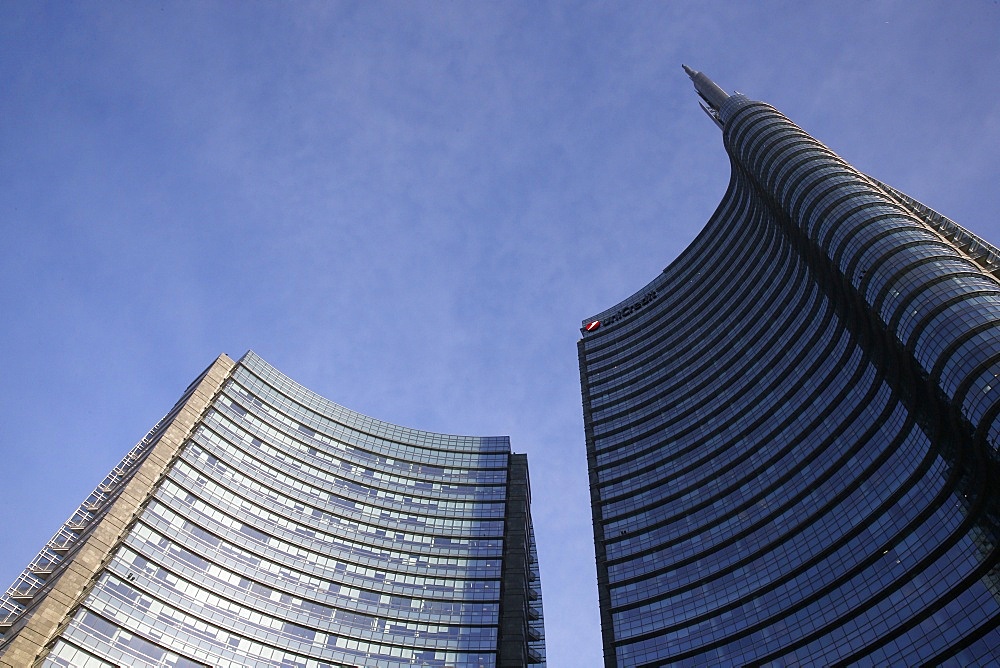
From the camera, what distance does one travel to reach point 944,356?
63.5 m

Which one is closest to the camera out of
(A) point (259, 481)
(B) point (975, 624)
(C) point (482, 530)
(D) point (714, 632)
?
(B) point (975, 624)

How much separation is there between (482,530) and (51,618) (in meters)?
54.4

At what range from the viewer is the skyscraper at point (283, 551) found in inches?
2928

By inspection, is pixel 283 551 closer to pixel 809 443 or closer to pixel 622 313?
pixel 809 443

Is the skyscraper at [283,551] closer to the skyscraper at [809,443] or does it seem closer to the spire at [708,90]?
the skyscraper at [809,443]

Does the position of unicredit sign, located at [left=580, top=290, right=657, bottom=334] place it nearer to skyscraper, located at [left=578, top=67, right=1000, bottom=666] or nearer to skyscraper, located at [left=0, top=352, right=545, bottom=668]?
skyscraper, located at [left=578, top=67, right=1000, bottom=666]

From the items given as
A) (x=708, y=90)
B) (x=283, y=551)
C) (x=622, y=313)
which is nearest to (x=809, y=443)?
(x=622, y=313)

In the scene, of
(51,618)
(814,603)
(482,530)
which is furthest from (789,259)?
(51,618)

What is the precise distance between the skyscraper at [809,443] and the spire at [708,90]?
135ft

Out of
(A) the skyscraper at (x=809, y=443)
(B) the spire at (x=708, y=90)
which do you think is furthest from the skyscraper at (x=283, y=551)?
(B) the spire at (x=708, y=90)

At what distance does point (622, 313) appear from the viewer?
146m

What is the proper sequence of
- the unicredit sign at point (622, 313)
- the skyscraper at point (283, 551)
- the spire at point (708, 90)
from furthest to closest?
the spire at point (708, 90) → the unicredit sign at point (622, 313) → the skyscraper at point (283, 551)

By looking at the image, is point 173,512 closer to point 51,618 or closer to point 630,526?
point 51,618

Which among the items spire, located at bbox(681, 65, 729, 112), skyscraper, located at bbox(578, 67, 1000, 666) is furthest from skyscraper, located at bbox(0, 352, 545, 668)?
spire, located at bbox(681, 65, 729, 112)
